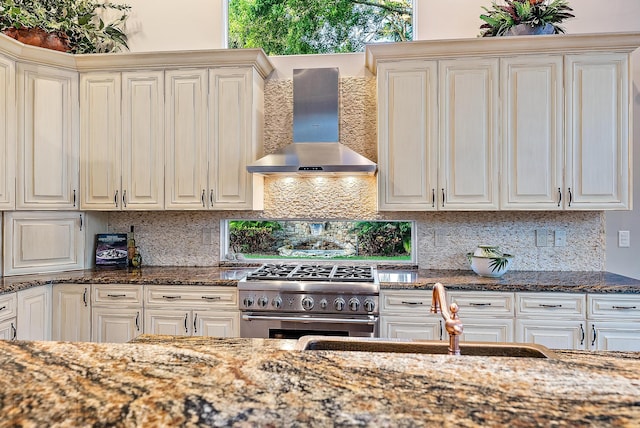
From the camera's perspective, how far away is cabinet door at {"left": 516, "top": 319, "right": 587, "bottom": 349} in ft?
8.11

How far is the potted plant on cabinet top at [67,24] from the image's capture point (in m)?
2.91

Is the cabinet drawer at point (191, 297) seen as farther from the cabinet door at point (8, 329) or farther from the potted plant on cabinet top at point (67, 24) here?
the potted plant on cabinet top at point (67, 24)

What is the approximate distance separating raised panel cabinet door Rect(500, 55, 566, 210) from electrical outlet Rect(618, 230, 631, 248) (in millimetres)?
766

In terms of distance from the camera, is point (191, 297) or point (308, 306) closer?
point (308, 306)

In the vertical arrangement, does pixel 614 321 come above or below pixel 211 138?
below

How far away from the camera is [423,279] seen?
275 centimetres

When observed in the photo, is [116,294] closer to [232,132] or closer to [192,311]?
[192,311]

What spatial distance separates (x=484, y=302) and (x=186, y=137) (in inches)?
96.6

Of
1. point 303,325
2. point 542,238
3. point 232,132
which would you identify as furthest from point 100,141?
point 542,238

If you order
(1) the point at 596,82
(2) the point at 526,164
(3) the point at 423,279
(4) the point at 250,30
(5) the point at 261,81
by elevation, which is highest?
(4) the point at 250,30

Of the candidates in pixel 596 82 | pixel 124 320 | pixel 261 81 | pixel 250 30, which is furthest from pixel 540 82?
pixel 124 320

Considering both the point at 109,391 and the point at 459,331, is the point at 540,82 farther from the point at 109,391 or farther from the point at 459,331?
the point at 109,391

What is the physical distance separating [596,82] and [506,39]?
0.68 meters

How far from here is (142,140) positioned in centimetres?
309
